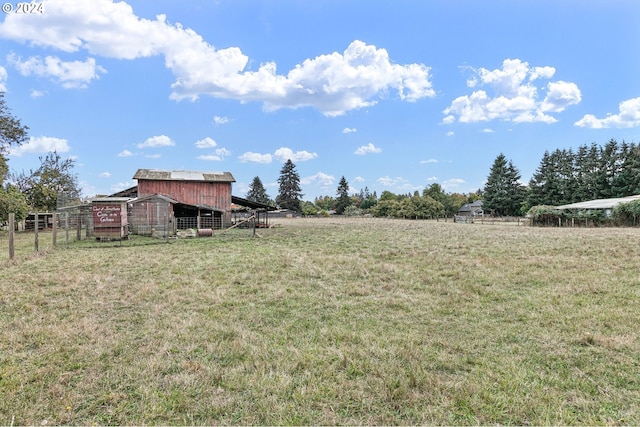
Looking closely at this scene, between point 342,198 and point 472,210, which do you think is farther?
point 342,198

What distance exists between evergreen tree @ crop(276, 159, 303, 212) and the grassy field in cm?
6633

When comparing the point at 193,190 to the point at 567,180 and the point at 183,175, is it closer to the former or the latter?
the point at 183,175

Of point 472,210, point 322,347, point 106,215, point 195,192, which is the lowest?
point 322,347

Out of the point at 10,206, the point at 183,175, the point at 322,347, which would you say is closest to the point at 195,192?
the point at 183,175

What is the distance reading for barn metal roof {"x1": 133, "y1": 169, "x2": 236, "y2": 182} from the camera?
25406mm

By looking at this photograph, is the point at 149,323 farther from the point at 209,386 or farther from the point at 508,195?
the point at 508,195

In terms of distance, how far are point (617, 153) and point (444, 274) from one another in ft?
186

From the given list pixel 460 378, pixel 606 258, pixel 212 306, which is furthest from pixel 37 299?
pixel 606 258

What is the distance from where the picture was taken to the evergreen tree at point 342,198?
84.4 metres

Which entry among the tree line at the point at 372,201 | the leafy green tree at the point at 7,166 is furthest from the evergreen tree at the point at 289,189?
the leafy green tree at the point at 7,166

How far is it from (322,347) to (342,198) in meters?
81.4

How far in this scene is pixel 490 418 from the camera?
2.65 m

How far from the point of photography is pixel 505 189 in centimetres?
5684

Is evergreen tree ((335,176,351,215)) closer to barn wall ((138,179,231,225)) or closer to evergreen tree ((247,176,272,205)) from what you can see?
evergreen tree ((247,176,272,205))
